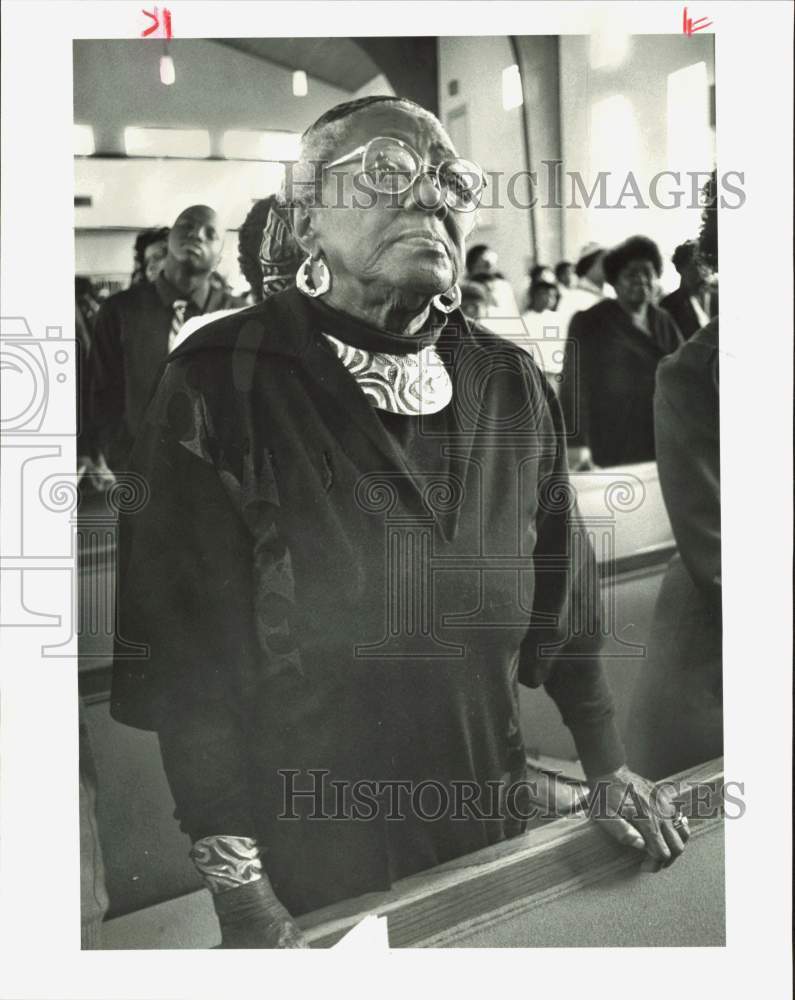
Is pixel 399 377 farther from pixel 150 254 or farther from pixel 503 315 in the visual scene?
pixel 150 254

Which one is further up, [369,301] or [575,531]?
[369,301]

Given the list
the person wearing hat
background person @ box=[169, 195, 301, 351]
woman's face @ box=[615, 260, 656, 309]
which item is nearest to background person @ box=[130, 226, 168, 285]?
background person @ box=[169, 195, 301, 351]

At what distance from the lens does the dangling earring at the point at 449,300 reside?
5.63 ft

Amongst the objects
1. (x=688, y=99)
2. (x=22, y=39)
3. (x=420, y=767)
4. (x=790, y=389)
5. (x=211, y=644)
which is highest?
(x=22, y=39)

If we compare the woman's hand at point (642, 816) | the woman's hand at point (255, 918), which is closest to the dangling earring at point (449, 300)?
the woman's hand at point (642, 816)

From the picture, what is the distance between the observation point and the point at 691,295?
1.76 meters

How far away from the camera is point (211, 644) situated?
67.6 inches

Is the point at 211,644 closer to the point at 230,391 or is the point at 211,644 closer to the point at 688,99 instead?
the point at 230,391

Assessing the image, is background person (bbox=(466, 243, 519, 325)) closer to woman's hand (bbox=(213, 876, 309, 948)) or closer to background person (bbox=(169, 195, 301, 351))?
background person (bbox=(169, 195, 301, 351))

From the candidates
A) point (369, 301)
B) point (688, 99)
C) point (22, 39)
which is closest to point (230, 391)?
point (369, 301)

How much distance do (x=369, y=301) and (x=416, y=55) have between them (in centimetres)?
40

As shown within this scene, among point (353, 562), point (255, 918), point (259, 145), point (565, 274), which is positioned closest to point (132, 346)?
point (259, 145)

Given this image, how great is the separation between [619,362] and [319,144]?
0.59 m

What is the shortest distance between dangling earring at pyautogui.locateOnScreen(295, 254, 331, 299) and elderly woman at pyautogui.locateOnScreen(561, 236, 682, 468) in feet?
1.31
